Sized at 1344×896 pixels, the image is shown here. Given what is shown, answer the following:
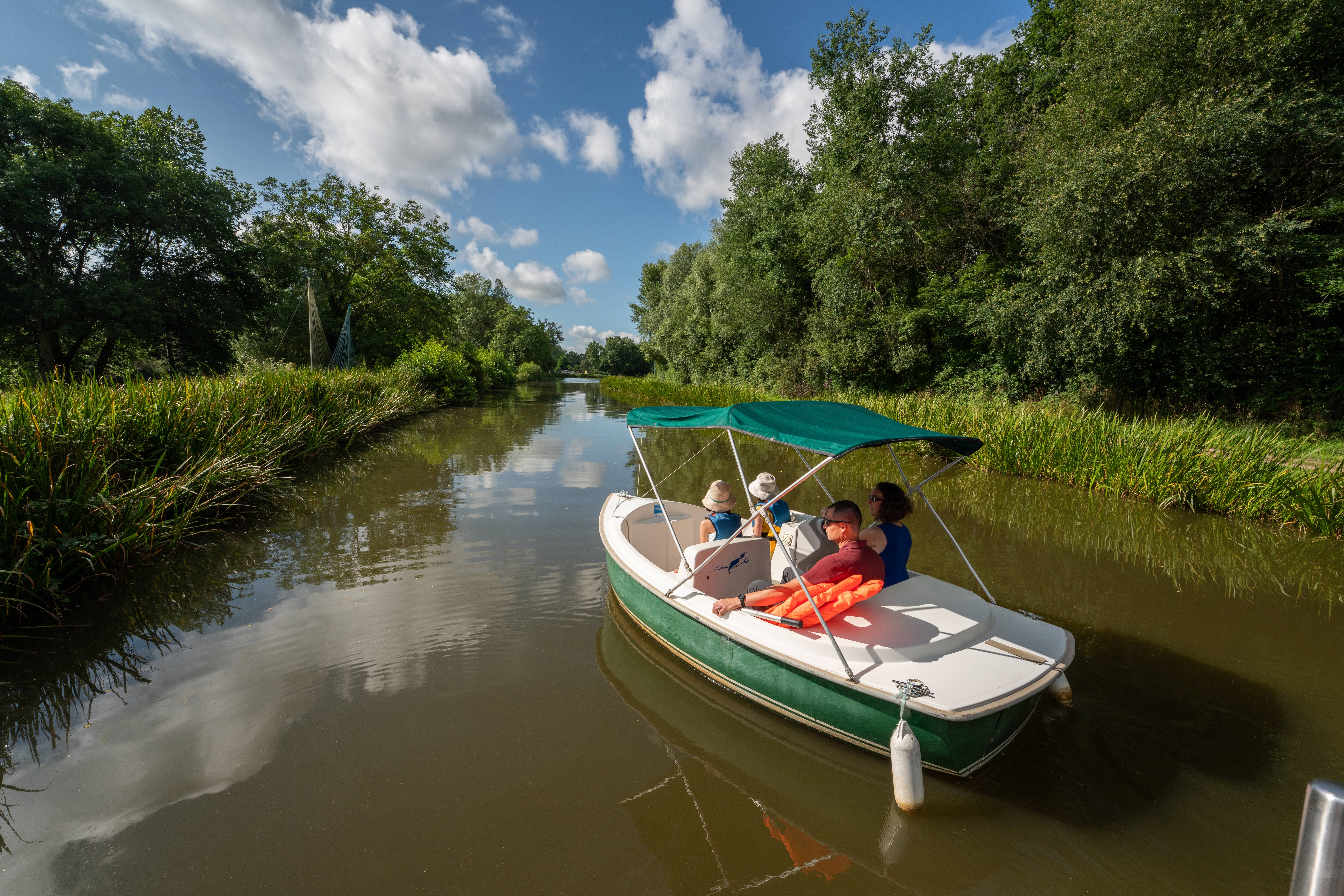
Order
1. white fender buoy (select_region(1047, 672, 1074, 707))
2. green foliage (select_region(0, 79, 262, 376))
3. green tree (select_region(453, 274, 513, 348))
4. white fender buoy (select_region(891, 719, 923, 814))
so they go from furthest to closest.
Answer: green tree (select_region(453, 274, 513, 348)) < green foliage (select_region(0, 79, 262, 376)) < white fender buoy (select_region(1047, 672, 1074, 707)) < white fender buoy (select_region(891, 719, 923, 814))

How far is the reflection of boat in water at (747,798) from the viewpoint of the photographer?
99.1 inches

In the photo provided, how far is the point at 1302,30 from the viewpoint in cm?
1078

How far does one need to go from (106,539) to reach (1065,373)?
2000 centimetres

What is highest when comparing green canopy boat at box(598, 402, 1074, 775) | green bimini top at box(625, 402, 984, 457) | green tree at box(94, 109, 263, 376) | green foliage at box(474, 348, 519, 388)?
green tree at box(94, 109, 263, 376)

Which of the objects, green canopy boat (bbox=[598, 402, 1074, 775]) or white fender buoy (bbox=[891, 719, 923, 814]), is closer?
white fender buoy (bbox=[891, 719, 923, 814])

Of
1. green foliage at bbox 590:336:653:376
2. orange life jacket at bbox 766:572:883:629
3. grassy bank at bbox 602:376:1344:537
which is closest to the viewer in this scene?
orange life jacket at bbox 766:572:883:629

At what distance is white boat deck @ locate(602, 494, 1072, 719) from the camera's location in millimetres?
2855

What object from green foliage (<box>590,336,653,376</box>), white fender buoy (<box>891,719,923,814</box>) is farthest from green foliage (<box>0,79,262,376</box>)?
green foliage (<box>590,336,653,376</box>)

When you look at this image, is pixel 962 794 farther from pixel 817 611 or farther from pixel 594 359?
pixel 594 359

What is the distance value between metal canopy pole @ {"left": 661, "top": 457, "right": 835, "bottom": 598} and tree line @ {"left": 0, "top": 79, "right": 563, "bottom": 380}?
8268 mm

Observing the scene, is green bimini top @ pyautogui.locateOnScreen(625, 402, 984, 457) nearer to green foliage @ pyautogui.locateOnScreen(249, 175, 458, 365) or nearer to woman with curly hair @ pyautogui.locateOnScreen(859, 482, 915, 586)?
woman with curly hair @ pyautogui.locateOnScreen(859, 482, 915, 586)

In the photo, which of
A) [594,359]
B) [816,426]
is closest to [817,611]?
[816,426]

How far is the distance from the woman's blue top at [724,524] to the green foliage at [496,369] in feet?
118

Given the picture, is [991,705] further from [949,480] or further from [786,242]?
[786,242]
